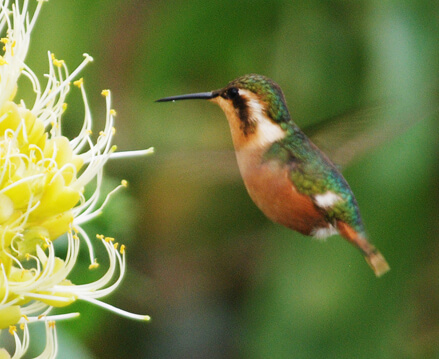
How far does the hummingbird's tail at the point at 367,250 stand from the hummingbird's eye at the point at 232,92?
34cm

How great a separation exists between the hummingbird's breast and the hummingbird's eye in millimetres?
107

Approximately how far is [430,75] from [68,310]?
4.14ft

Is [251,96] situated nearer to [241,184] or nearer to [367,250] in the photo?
[367,250]

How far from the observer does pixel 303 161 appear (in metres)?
1.59

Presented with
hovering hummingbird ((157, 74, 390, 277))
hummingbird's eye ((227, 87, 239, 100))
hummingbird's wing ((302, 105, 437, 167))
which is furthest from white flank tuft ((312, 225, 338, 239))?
hummingbird's eye ((227, 87, 239, 100))

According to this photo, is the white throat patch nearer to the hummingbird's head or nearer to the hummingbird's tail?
the hummingbird's head

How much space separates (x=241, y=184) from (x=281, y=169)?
3.07 ft

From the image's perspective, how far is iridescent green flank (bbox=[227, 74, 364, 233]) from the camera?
1.51m

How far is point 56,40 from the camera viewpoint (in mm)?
2293

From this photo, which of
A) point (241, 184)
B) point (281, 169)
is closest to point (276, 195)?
point (281, 169)

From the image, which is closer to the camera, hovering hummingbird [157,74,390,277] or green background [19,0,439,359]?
hovering hummingbird [157,74,390,277]

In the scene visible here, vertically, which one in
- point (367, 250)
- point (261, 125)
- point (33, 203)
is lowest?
point (367, 250)

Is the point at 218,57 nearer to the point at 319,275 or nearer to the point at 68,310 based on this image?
the point at 319,275

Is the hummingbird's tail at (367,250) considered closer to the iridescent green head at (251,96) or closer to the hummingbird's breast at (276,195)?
the hummingbird's breast at (276,195)
